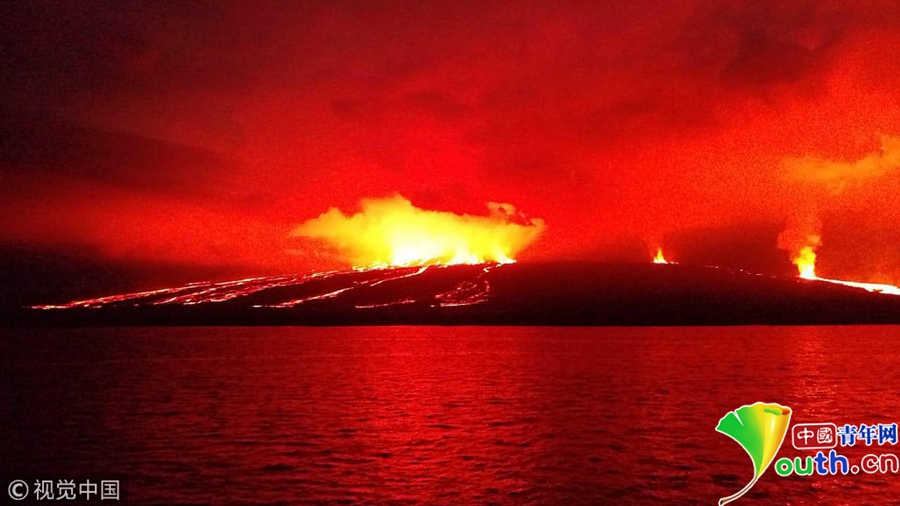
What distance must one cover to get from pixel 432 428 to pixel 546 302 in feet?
458

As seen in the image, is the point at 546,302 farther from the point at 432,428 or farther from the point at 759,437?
the point at 759,437

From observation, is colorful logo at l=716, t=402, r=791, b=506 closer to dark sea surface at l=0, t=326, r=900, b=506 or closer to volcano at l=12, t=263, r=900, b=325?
dark sea surface at l=0, t=326, r=900, b=506

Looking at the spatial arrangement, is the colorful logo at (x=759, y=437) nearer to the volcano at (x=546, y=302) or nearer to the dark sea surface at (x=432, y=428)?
the dark sea surface at (x=432, y=428)

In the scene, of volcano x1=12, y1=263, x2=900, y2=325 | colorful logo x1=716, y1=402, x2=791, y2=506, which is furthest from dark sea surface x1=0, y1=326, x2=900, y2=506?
volcano x1=12, y1=263, x2=900, y2=325

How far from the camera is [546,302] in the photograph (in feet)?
550

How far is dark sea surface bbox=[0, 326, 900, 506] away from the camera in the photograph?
20797 millimetres

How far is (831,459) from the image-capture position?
79.3 ft

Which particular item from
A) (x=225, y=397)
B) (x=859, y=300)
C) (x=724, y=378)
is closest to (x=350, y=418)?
(x=225, y=397)

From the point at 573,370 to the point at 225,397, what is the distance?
2569cm

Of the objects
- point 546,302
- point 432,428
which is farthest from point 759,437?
point 546,302

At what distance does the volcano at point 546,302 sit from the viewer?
513 feet

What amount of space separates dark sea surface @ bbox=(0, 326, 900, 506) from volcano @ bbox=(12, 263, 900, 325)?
9237cm

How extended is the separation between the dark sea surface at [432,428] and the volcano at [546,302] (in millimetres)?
92366

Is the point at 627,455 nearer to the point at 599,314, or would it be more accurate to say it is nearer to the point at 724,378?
the point at 724,378
